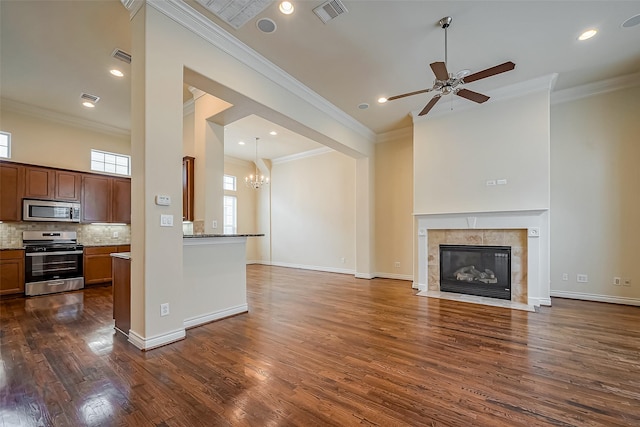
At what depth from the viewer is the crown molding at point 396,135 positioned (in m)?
6.16

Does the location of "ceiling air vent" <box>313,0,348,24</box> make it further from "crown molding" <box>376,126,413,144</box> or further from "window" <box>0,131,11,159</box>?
"window" <box>0,131,11,159</box>

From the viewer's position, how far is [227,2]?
2.72 m

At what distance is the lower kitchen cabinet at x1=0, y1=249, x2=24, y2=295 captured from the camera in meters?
4.54

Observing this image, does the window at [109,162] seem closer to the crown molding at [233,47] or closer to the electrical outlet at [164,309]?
the crown molding at [233,47]

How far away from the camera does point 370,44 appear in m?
3.38

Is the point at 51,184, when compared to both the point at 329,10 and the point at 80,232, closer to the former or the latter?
the point at 80,232

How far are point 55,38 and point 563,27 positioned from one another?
615 centimetres

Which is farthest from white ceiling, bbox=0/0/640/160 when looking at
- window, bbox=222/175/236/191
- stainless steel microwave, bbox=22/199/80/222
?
window, bbox=222/175/236/191

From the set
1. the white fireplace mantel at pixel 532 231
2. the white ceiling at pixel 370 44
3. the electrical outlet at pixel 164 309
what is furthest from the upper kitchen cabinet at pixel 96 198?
the white fireplace mantel at pixel 532 231

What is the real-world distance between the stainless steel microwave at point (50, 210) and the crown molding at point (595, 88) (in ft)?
30.4

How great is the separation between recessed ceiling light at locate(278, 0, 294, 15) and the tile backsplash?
6057mm

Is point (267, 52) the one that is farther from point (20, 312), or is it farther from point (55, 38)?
point (20, 312)

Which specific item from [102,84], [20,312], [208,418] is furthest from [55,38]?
[208,418]

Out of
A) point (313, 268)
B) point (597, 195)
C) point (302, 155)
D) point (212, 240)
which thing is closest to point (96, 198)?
point (212, 240)
